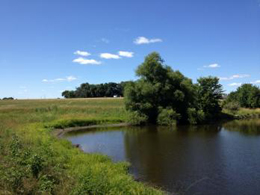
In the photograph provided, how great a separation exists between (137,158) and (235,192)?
8.61 metres

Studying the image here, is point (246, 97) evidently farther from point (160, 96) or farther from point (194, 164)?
point (194, 164)

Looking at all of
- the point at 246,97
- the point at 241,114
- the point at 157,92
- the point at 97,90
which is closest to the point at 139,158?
the point at 157,92

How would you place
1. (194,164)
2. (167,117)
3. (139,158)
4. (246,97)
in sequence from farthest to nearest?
(246,97), (167,117), (139,158), (194,164)

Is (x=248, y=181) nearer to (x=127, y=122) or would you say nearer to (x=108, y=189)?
(x=108, y=189)

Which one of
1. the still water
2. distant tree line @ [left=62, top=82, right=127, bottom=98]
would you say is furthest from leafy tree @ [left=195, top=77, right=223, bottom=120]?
distant tree line @ [left=62, top=82, right=127, bottom=98]

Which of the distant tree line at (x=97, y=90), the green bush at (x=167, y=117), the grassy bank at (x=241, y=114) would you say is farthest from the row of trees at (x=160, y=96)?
the distant tree line at (x=97, y=90)

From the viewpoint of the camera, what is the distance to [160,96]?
156 ft

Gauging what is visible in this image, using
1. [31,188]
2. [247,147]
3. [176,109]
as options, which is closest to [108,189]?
[31,188]

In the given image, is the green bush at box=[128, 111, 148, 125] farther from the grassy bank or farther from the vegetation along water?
the grassy bank

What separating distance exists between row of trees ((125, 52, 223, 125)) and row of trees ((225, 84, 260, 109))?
2935 cm

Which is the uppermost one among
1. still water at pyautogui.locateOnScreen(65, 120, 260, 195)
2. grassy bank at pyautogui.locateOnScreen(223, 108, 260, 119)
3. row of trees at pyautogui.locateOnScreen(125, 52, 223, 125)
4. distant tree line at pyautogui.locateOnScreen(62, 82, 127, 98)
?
distant tree line at pyautogui.locateOnScreen(62, 82, 127, 98)

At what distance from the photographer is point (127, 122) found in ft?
151

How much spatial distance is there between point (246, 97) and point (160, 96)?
42.6 metres

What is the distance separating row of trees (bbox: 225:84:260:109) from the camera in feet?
243
